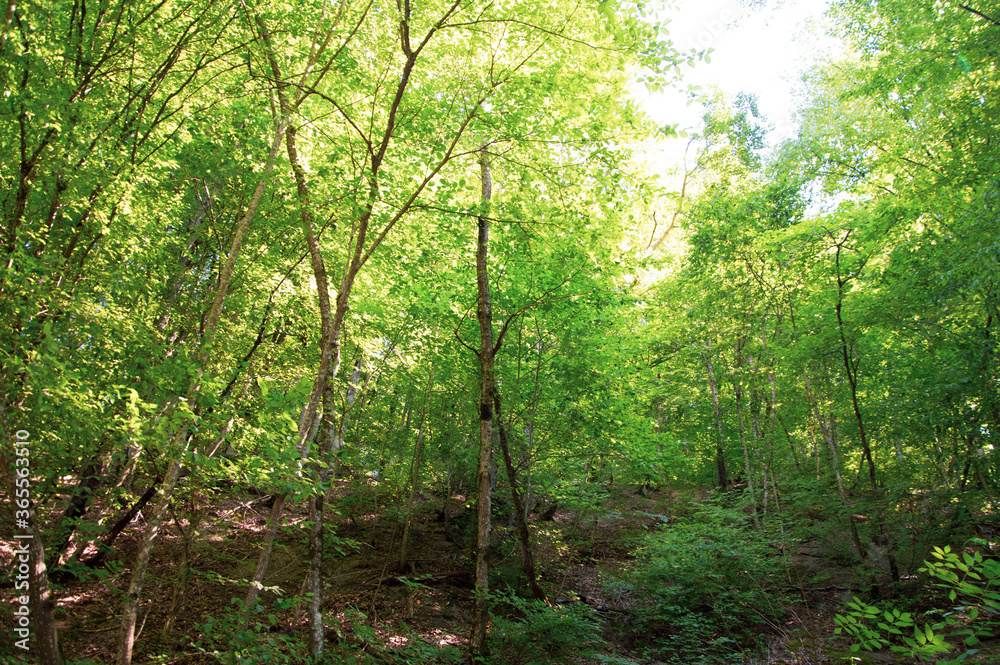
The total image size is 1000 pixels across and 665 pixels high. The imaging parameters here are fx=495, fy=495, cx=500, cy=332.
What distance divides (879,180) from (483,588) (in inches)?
473

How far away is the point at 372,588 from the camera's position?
8281 mm

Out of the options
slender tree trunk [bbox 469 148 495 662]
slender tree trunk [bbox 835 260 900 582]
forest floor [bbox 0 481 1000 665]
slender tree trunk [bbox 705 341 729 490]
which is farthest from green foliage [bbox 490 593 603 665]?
slender tree trunk [bbox 705 341 729 490]

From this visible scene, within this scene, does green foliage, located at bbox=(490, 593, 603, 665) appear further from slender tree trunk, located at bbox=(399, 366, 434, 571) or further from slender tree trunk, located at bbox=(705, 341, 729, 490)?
slender tree trunk, located at bbox=(705, 341, 729, 490)

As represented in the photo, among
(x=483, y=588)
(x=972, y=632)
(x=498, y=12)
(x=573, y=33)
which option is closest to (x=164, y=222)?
(x=498, y=12)

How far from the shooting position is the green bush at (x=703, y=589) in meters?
7.05

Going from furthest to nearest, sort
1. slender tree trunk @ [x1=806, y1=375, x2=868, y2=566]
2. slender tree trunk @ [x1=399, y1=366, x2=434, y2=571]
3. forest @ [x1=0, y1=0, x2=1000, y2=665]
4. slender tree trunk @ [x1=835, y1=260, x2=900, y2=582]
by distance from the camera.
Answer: slender tree trunk @ [x1=399, y1=366, x2=434, y2=571] < slender tree trunk @ [x1=806, y1=375, x2=868, y2=566] < slender tree trunk @ [x1=835, y1=260, x2=900, y2=582] < forest @ [x1=0, y1=0, x2=1000, y2=665]

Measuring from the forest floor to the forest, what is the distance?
8 centimetres

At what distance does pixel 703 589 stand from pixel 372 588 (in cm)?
536

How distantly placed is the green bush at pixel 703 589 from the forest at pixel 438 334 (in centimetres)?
7

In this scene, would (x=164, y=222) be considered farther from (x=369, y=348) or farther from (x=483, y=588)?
(x=483, y=588)

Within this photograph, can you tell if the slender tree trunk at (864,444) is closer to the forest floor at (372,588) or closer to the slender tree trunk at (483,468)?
the forest floor at (372,588)

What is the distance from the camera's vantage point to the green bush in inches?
278

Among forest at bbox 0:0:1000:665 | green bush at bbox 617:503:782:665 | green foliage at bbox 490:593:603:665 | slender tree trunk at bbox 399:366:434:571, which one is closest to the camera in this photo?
forest at bbox 0:0:1000:665

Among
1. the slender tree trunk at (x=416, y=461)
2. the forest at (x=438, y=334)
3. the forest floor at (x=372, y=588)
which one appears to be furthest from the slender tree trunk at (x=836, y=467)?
the slender tree trunk at (x=416, y=461)
